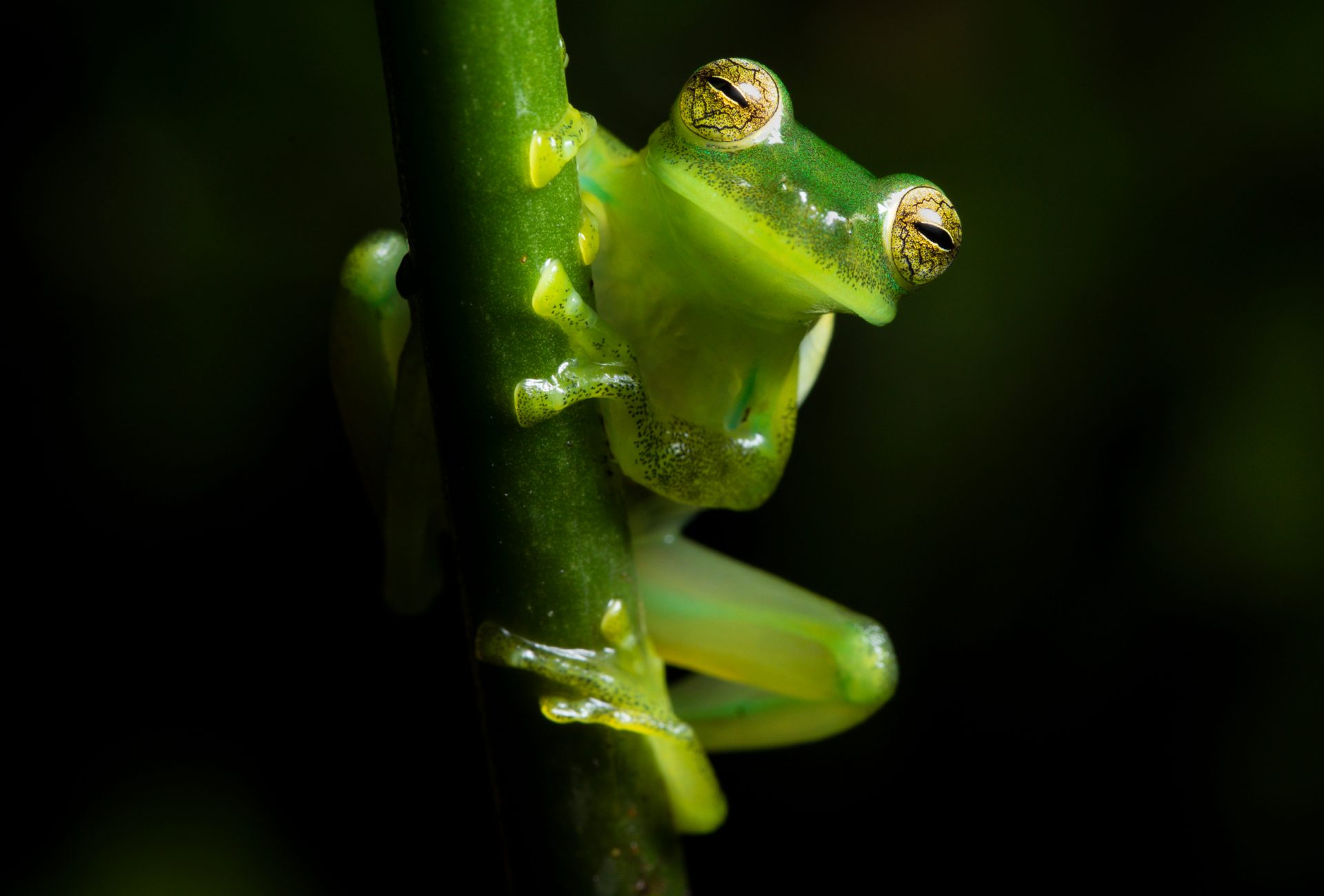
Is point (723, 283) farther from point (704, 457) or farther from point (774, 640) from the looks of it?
point (774, 640)

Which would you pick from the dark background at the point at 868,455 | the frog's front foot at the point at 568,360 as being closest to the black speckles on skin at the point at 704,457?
the frog's front foot at the point at 568,360

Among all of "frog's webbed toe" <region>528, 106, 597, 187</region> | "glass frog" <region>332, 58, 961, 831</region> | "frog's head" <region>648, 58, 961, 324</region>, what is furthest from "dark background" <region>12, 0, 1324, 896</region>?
"frog's webbed toe" <region>528, 106, 597, 187</region>

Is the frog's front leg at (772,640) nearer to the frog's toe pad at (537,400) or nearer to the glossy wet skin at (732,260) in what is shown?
the glossy wet skin at (732,260)

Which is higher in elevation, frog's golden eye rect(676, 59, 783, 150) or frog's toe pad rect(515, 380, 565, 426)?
frog's golden eye rect(676, 59, 783, 150)

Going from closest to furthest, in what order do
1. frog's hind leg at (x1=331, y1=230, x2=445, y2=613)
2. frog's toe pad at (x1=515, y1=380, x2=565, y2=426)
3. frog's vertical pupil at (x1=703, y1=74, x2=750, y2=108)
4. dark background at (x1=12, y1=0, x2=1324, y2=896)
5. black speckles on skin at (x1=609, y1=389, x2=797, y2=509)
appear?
1. frog's toe pad at (x1=515, y1=380, x2=565, y2=426)
2. frog's vertical pupil at (x1=703, y1=74, x2=750, y2=108)
3. black speckles on skin at (x1=609, y1=389, x2=797, y2=509)
4. frog's hind leg at (x1=331, y1=230, x2=445, y2=613)
5. dark background at (x1=12, y1=0, x2=1324, y2=896)

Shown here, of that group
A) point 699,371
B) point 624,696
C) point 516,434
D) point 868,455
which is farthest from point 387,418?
point 868,455

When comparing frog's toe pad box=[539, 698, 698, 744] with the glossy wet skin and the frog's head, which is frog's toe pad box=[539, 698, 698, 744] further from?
the frog's head

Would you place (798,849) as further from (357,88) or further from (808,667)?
(357,88)

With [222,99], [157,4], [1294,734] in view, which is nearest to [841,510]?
[1294,734]
